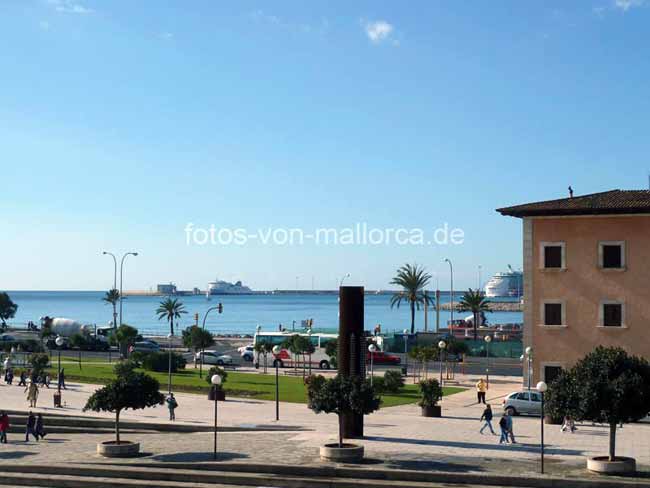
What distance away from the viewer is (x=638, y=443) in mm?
33000

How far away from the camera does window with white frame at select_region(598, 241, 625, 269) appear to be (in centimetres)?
4900

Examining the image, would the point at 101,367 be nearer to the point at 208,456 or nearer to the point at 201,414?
the point at 201,414

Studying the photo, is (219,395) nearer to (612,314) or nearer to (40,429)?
(40,429)

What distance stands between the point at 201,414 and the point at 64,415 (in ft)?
20.6

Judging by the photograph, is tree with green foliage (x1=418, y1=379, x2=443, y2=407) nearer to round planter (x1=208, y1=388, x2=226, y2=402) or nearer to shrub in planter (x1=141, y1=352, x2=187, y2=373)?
round planter (x1=208, y1=388, x2=226, y2=402)

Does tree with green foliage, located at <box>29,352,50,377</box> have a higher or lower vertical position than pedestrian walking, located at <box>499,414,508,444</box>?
higher

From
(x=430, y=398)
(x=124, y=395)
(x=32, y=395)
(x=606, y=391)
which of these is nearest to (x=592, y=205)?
(x=430, y=398)

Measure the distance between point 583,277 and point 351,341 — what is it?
69.5ft

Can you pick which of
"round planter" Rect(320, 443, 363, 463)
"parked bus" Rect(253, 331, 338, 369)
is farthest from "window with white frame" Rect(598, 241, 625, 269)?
"parked bus" Rect(253, 331, 338, 369)

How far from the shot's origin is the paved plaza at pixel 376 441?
91.9 feet

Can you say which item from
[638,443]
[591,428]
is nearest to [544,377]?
[591,428]

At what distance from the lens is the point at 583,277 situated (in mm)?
49656

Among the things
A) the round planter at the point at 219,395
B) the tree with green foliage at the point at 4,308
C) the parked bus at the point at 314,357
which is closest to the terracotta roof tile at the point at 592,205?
the round planter at the point at 219,395

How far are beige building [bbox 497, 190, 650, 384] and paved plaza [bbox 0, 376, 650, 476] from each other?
28.2 ft
